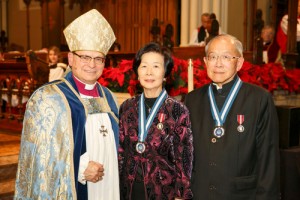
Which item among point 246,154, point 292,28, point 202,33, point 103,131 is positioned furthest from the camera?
point 202,33

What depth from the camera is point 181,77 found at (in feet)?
15.2

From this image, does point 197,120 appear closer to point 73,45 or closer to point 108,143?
point 108,143

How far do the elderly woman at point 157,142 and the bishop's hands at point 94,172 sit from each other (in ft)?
0.57

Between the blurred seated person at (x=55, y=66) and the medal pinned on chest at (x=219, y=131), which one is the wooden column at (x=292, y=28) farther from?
the medal pinned on chest at (x=219, y=131)

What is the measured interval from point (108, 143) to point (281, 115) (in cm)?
182

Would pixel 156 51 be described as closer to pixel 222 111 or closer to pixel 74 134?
pixel 222 111

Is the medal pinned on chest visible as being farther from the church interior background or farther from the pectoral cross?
the church interior background

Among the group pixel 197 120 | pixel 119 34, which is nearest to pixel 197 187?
pixel 197 120

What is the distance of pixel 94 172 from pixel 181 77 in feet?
7.31

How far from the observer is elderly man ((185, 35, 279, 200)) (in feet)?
8.13

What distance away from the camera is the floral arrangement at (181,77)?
4.55 meters

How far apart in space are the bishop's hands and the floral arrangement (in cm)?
163

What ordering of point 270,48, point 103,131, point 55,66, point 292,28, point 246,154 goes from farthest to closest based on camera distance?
point 270,48, point 292,28, point 55,66, point 103,131, point 246,154

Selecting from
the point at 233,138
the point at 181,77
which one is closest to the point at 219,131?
the point at 233,138
